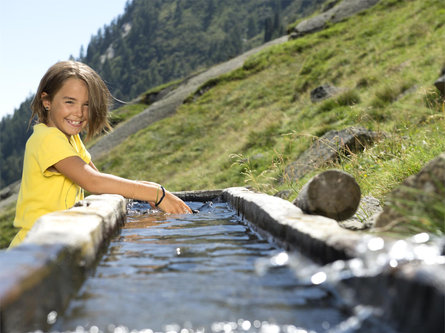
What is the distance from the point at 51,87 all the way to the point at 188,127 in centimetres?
1763

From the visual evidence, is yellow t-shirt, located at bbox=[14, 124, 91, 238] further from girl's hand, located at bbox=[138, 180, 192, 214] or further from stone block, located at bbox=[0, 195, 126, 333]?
stone block, located at bbox=[0, 195, 126, 333]

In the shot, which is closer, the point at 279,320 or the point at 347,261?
the point at 279,320

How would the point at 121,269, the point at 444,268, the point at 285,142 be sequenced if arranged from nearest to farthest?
the point at 444,268 < the point at 121,269 < the point at 285,142

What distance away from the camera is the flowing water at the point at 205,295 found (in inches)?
60.9

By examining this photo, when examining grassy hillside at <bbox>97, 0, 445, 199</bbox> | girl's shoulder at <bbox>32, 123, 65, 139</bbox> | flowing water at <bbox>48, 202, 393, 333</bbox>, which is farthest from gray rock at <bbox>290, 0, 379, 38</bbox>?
flowing water at <bbox>48, 202, 393, 333</bbox>

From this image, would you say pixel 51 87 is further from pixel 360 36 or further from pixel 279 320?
pixel 360 36

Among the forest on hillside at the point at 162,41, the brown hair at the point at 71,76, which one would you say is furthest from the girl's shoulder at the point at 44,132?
the forest on hillside at the point at 162,41

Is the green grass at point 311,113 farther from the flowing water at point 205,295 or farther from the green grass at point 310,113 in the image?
the flowing water at point 205,295

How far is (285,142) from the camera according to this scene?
34.9 feet

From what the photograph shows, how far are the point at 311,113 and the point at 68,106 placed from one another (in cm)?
879

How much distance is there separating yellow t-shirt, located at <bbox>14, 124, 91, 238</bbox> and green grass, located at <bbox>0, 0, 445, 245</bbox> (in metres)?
2.47

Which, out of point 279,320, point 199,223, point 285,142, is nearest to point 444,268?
point 279,320

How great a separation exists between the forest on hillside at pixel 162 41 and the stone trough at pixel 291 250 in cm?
10459

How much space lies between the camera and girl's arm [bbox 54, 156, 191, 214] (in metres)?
3.25
